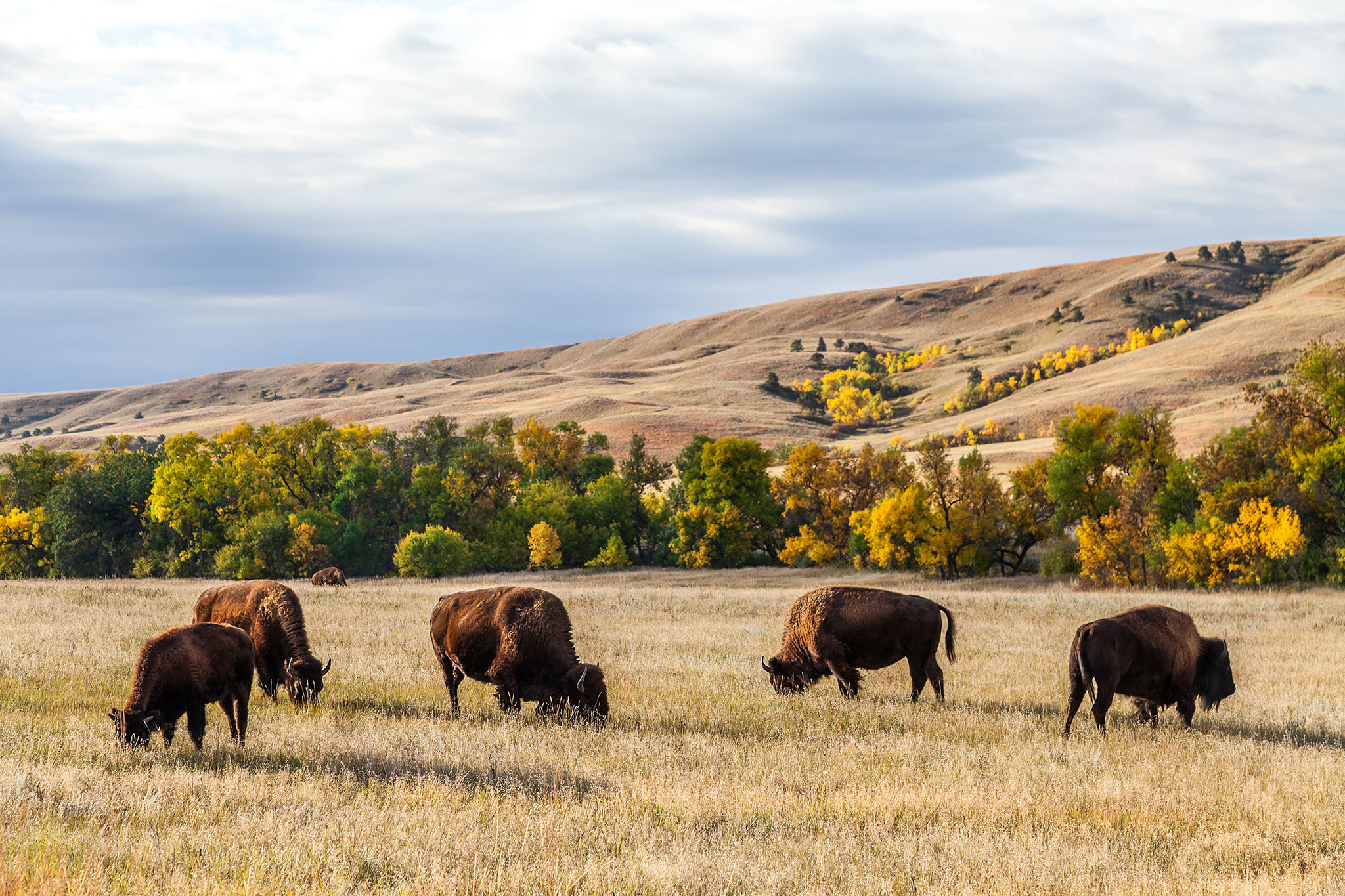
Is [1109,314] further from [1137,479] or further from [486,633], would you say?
[486,633]

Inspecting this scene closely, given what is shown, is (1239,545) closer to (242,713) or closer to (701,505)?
(701,505)

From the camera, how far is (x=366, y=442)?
76750 millimetres

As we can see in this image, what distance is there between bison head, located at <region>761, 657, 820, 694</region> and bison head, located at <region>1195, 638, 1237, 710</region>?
5.12m

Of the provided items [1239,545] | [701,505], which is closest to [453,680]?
[1239,545]

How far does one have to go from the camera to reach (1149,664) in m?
11.7

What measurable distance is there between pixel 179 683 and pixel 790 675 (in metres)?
8.35

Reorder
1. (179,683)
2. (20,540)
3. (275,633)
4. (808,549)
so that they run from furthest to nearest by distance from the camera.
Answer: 1. (20,540)
2. (808,549)
3. (275,633)
4. (179,683)

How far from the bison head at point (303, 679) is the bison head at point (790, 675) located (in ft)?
20.7

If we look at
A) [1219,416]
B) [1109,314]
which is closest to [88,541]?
[1219,416]

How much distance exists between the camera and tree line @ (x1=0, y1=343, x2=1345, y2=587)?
41.7 m

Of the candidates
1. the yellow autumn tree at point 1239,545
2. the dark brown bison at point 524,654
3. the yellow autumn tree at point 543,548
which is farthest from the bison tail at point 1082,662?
the yellow autumn tree at point 543,548

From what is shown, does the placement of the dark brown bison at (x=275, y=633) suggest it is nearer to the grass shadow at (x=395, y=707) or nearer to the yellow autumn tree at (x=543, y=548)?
the grass shadow at (x=395, y=707)

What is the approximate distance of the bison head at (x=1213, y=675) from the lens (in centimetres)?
1218

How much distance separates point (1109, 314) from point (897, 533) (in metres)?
163
